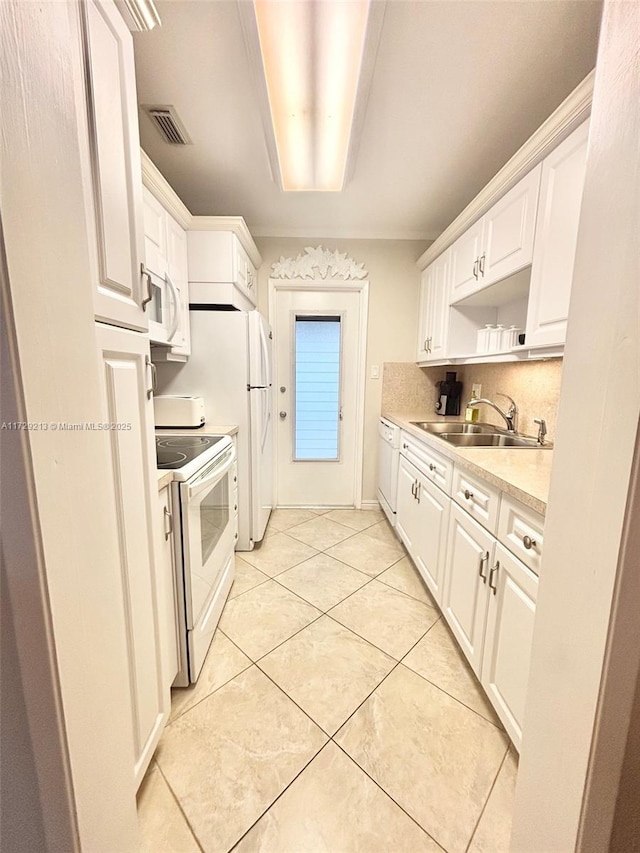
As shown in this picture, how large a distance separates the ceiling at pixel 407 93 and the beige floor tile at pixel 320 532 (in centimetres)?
249

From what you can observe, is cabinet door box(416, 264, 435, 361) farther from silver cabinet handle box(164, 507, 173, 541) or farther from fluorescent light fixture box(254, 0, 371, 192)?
silver cabinet handle box(164, 507, 173, 541)

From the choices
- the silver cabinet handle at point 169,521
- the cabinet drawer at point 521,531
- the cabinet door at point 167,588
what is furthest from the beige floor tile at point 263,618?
the cabinet drawer at point 521,531

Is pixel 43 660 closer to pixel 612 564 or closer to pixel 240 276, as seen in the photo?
pixel 612 564

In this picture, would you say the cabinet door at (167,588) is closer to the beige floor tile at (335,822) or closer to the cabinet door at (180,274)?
the beige floor tile at (335,822)

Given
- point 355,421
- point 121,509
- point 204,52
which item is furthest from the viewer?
point 355,421

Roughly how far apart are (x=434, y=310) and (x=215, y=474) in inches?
82.9

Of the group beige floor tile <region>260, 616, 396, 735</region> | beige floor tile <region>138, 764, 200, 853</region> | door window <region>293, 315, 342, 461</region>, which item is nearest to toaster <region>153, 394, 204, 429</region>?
door window <region>293, 315, 342, 461</region>

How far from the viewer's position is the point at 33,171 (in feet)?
1.46

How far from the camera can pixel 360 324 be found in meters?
Answer: 3.00

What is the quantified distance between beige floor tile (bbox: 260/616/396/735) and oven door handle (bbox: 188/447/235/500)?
0.85 meters

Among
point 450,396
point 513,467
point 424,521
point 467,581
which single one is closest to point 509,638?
point 467,581

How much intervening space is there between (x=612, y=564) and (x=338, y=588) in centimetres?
175

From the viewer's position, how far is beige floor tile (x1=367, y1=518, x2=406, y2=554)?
8.35ft

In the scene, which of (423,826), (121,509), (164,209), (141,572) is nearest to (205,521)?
(141,572)
